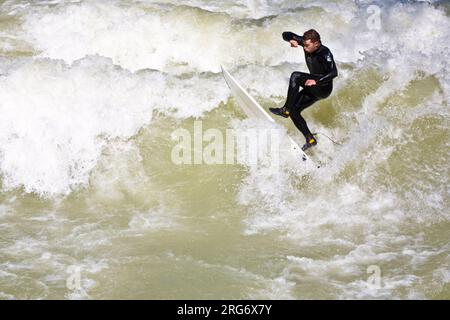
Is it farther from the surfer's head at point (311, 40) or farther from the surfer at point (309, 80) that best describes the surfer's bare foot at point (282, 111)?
the surfer's head at point (311, 40)

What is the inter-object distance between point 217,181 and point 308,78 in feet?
4.72

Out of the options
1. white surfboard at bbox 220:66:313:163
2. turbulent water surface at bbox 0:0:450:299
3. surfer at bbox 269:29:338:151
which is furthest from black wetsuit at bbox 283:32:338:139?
turbulent water surface at bbox 0:0:450:299

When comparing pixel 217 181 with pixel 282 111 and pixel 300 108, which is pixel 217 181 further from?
pixel 300 108

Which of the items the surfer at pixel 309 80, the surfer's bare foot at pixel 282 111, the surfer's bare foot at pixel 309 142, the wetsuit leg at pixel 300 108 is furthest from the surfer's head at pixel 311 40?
the surfer's bare foot at pixel 309 142

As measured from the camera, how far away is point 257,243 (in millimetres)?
5727

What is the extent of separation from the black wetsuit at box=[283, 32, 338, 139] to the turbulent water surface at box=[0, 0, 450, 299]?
19.7 inches

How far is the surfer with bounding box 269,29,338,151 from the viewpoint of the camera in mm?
6586

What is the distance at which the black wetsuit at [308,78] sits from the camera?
6637 millimetres

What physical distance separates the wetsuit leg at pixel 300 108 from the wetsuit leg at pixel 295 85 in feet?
0.15

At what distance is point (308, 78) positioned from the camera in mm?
6707

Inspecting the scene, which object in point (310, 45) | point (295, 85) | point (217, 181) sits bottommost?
point (217, 181)

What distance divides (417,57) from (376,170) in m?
2.18

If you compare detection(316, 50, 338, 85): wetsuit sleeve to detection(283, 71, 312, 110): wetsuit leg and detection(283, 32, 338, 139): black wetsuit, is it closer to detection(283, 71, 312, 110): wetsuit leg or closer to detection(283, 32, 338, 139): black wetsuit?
detection(283, 32, 338, 139): black wetsuit

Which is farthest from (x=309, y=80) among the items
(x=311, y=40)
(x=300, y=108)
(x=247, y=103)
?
(x=247, y=103)
